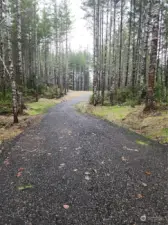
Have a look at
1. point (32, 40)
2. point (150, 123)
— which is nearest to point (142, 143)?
point (150, 123)

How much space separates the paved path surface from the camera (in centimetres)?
275

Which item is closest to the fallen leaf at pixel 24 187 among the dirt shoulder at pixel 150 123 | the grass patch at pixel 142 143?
the grass patch at pixel 142 143

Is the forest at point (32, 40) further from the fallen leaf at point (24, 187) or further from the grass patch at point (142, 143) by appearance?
the fallen leaf at point (24, 187)

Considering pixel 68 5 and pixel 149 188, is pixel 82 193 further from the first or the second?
pixel 68 5

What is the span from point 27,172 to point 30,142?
2.13 metres

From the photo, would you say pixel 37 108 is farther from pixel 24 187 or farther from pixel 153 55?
pixel 24 187

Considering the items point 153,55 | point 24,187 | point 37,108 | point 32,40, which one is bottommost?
Answer: point 24,187

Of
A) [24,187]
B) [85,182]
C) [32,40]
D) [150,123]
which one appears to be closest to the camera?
[24,187]

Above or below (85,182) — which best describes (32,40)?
above

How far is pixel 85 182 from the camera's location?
364cm

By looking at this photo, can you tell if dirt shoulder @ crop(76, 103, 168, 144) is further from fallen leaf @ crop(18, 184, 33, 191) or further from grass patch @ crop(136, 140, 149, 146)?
fallen leaf @ crop(18, 184, 33, 191)

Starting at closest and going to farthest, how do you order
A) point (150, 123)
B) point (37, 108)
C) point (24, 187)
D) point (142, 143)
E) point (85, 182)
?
point (24, 187)
point (85, 182)
point (142, 143)
point (150, 123)
point (37, 108)

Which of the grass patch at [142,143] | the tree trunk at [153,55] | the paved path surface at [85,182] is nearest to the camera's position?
the paved path surface at [85,182]

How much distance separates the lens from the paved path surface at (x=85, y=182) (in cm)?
275
